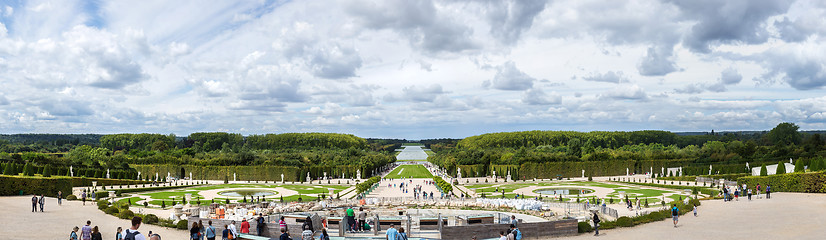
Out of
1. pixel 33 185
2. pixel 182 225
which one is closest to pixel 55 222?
pixel 182 225

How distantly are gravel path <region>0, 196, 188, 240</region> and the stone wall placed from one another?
12372 millimetres

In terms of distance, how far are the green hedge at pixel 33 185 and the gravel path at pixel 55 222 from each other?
6725 mm

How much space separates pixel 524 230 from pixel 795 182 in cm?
3216

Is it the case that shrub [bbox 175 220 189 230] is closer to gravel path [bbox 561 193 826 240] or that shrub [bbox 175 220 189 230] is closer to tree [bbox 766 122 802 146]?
gravel path [bbox 561 193 826 240]

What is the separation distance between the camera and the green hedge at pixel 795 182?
3991 centimetres

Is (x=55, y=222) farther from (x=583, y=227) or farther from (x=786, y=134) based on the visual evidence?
(x=786, y=134)

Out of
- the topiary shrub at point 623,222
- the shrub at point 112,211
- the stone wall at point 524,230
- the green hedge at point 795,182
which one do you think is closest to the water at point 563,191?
the green hedge at point 795,182

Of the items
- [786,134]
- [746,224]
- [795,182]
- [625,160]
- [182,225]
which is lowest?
[182,225]

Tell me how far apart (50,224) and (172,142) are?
137301mm

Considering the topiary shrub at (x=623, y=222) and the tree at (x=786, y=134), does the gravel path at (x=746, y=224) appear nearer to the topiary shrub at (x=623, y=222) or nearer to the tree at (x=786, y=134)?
the topiary shrub at (x=623, y=222)

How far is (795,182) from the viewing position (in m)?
42.3

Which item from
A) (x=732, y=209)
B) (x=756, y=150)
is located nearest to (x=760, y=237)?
(x=732, y=209)

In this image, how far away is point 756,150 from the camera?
8494 centimetres

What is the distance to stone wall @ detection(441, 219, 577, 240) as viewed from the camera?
73.2 feet
